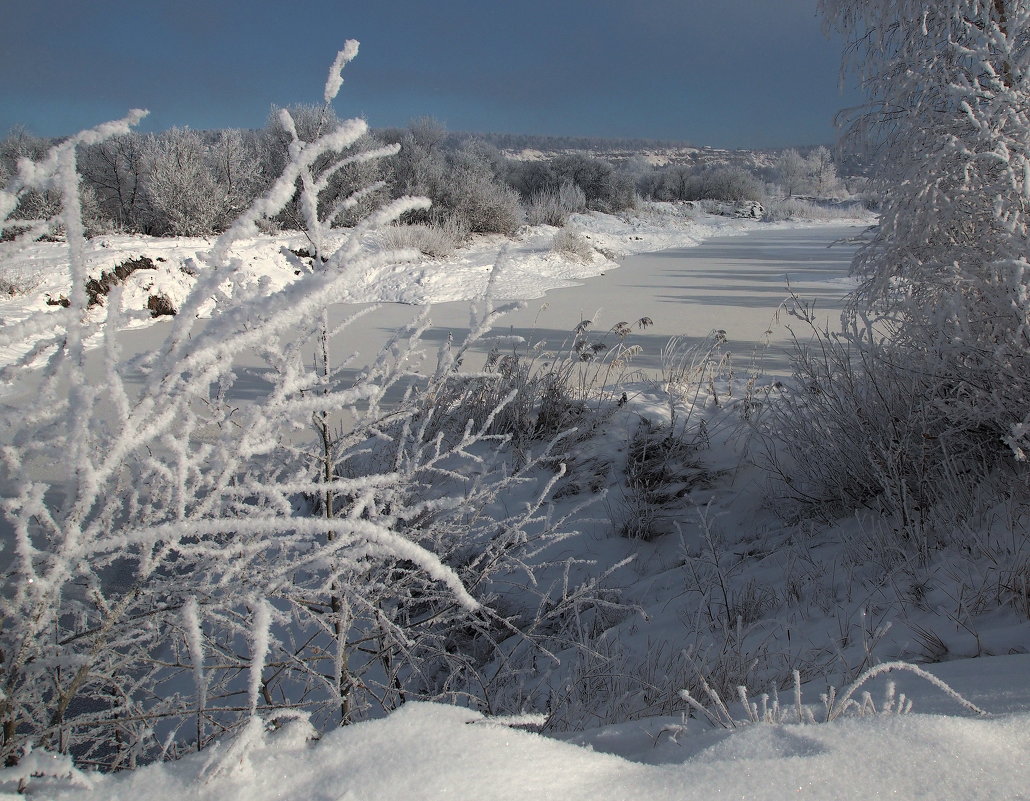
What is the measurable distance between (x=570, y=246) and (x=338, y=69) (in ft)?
41.1

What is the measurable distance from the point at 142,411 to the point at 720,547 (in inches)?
94.3

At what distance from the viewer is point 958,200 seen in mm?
3264

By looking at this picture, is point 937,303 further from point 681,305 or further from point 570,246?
point 570,246

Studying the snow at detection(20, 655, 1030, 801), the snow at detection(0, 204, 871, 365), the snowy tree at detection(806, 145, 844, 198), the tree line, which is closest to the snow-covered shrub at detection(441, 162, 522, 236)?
the tree line

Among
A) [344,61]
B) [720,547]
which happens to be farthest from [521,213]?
[344,61]

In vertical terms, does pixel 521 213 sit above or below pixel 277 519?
above

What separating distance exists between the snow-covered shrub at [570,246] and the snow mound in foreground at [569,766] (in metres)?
12.4

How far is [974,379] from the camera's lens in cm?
241

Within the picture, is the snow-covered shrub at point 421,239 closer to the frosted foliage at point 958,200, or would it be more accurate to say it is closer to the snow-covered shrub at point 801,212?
the frosted foliage at point 958,200

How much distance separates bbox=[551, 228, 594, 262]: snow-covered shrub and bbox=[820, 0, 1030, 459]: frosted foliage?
845 centimetres

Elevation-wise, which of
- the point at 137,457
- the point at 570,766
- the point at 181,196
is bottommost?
the point at 570,766

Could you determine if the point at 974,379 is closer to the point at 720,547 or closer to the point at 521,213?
the point at 720,547

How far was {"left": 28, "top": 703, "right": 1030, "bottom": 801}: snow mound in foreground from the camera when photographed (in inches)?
28.5

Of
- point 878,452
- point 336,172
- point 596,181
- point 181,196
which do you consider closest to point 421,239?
point 336,172
